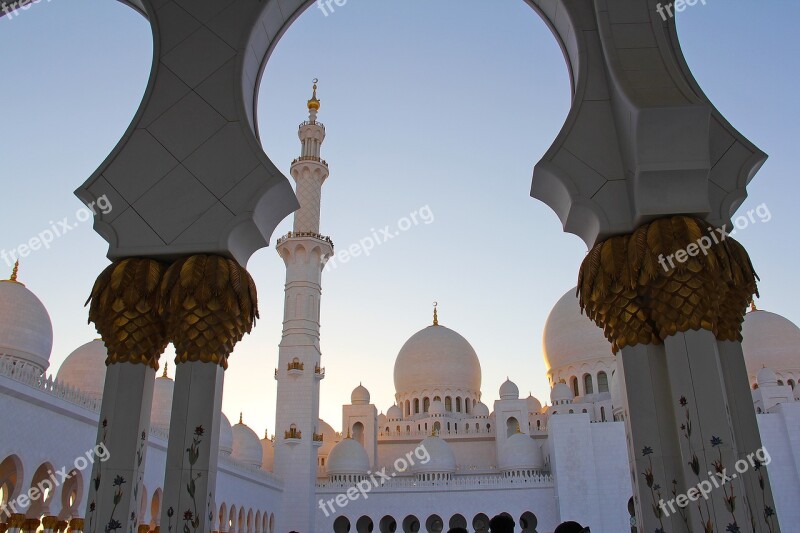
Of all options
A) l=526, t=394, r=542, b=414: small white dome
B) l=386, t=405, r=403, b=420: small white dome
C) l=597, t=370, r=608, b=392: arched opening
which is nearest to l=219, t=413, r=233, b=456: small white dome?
l=386, t=405, r=403, b=420: small white dome

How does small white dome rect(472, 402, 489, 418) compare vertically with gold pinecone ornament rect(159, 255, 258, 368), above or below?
above

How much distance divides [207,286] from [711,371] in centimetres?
283

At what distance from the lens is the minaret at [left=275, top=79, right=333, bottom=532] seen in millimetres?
22938

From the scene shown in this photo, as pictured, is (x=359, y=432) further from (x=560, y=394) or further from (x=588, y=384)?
(x=588, y=384)

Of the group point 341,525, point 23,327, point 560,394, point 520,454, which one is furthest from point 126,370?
point 560,394

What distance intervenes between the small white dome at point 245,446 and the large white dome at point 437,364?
8793mm

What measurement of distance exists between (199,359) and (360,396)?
26197 mm

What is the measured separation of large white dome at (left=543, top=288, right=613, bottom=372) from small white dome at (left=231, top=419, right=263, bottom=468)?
523 inches

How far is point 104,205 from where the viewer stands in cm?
436

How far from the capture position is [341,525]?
24844 mm

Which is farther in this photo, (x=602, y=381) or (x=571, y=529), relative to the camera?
(x=602, y=381)

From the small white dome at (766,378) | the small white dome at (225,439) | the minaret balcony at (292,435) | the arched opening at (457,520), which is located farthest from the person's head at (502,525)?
the small white dome at (766,378)

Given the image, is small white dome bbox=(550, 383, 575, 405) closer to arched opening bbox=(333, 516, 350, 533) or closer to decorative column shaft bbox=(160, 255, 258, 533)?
arched opening bbox=(333, 516, 350, 533)

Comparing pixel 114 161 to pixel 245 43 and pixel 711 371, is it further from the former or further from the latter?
pixel 711 371
